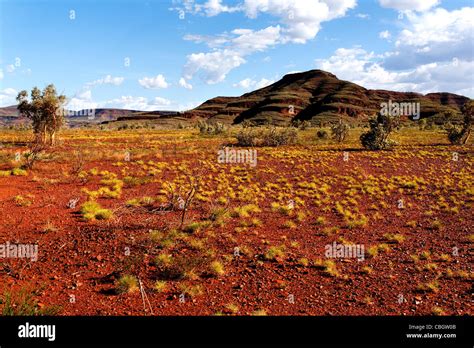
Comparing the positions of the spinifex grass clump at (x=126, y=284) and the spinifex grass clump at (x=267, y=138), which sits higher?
the spinifex grass clump at (x=267, y=138)

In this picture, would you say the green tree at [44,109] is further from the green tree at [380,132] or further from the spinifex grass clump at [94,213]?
the green tree at [380,132]

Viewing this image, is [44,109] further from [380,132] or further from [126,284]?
[380,132]

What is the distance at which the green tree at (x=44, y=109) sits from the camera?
3250 centimetres

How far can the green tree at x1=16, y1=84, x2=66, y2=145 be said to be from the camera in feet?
107

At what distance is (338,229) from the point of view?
13.5m

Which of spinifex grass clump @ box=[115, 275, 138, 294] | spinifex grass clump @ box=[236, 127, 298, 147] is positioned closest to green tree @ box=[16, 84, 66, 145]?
spinifex grass clump @ box=[236, 127, 298, 147]
